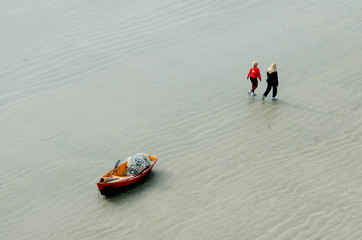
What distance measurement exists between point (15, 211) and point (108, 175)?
2348 mm

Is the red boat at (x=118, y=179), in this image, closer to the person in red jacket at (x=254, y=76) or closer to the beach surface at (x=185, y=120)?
the beach surface at (x=185, y=120)

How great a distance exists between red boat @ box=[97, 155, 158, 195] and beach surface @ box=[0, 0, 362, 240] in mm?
242

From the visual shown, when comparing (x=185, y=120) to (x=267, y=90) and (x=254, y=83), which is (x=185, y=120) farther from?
(x=267, y=90)

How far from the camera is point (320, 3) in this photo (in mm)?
18375

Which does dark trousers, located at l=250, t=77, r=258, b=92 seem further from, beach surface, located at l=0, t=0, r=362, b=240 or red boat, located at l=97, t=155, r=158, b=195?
red boat, located at l=97, t=155, r=158, b=195

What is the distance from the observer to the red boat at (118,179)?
352 inches

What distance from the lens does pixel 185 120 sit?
38.4 ft

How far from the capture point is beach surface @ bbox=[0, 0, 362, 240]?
830 centimetres

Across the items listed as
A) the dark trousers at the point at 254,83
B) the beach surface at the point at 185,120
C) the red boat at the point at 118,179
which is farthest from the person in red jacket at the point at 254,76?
the red boat at the point at 118,179

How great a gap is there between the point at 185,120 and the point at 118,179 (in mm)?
3354

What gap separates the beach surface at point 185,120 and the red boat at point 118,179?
24 cm

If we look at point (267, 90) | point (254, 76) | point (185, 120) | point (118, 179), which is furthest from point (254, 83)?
point (118, 179)

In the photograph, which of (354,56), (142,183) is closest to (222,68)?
(354,56)

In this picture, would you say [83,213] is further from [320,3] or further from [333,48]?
[320,3]
